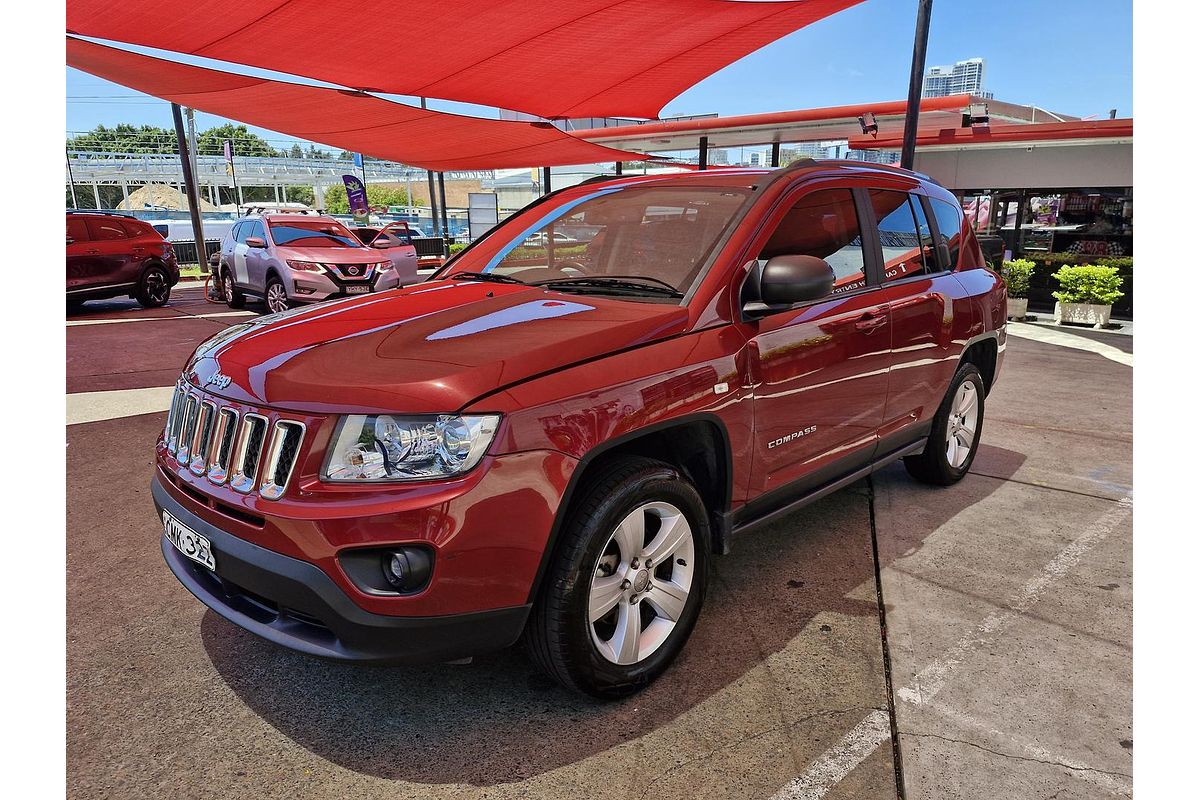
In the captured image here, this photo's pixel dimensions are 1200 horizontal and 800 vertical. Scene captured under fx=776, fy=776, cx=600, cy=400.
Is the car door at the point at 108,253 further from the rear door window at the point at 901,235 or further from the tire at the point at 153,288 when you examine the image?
the rear door window at the point at 901,235

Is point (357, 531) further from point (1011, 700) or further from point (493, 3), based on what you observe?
point (493, 3)

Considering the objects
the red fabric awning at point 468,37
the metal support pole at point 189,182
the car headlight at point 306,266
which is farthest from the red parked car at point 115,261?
the red fabric awning at point 468,37

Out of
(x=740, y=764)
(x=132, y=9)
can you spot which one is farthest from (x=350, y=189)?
(x=740, y=764)

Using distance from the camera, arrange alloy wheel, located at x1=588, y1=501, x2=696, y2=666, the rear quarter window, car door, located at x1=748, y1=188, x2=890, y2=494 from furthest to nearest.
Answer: the rear quarter window, car door, located at x1=748, y1=188, x2=890, y2=494, alloy wheel, located at x1=588, y1=501, x2=696, y2=666

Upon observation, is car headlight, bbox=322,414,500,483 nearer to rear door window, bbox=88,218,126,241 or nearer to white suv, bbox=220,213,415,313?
white suv, bbox=220,213,415,313

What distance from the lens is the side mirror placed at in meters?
2.92

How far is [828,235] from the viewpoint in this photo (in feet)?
11.8

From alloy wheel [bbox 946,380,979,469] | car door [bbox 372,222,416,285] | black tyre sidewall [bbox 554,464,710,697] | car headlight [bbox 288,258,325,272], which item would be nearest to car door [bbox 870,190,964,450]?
alloy wheel [bbox 946,380,979,469]

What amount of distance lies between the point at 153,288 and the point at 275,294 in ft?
10.3

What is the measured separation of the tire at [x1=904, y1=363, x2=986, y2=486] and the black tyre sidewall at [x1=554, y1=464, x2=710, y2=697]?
2.39 m

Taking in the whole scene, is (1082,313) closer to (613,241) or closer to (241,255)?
(613,241)

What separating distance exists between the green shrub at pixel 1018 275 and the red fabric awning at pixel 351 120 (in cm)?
700

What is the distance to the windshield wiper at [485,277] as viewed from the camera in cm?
358
